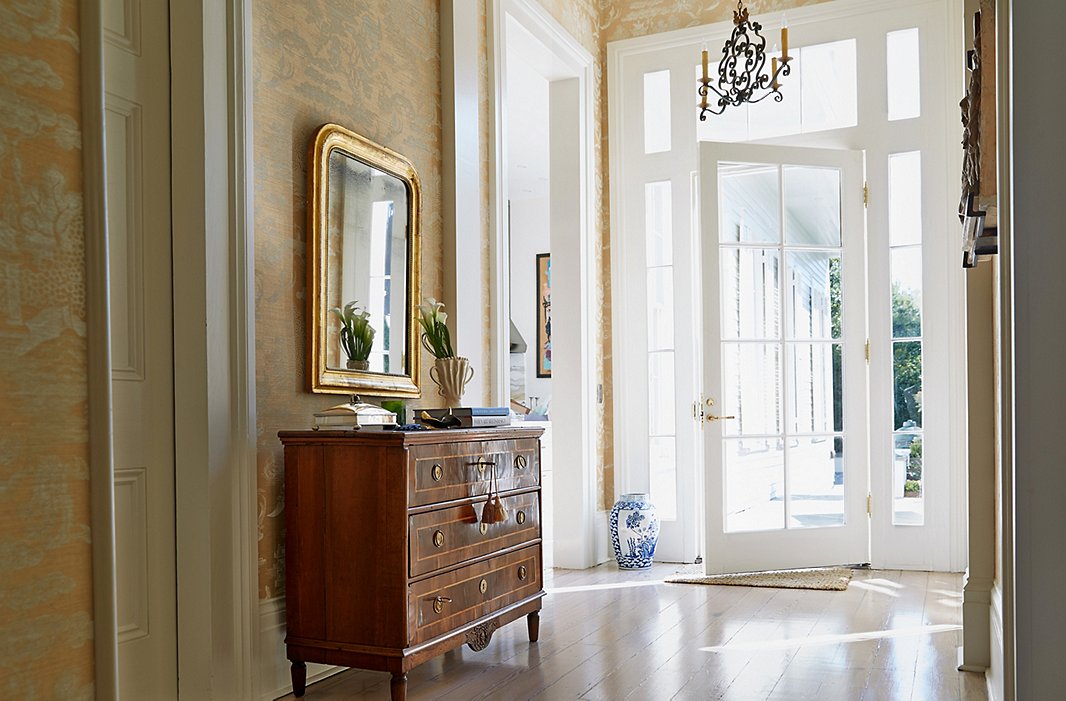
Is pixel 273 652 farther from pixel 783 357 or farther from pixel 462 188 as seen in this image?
pixel 783 357

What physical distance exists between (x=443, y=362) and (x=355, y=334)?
0.35 m

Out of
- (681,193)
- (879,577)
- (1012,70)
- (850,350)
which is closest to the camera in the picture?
(1012,70)

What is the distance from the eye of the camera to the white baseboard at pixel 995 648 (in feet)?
8.70

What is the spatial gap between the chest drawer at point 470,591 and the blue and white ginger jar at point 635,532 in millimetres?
1650

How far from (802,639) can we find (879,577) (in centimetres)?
147

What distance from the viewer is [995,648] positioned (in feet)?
9.18

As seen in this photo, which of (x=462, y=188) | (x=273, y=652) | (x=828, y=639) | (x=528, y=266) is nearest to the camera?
(x=273, y=652)

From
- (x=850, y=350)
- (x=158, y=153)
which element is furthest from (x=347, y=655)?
(x=850, y=350)

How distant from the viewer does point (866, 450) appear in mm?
5164

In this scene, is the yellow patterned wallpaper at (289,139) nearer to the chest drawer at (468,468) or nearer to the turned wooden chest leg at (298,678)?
the turned wooden chest leg at (298,678)

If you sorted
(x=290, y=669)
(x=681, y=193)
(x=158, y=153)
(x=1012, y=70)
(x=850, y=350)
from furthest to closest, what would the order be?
(x=681, y=193)
(x=850, y=350)
(x=290, y=669)
(x=158, y=153)
(x=1012, y=70)

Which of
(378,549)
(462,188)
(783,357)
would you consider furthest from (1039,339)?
(783,357)

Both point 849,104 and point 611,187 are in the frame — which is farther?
point 611,187

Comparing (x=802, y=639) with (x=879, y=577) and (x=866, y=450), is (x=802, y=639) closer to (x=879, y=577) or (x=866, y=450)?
(x=879, y=577)
